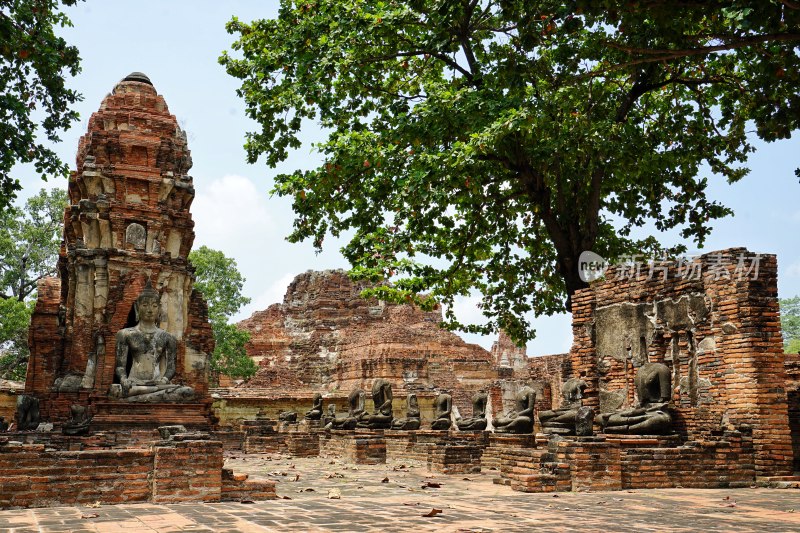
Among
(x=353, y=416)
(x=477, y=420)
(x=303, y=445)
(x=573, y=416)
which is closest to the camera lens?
(x=573, y=416)

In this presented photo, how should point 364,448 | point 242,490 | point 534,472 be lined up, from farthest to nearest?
point 364,448 < point 534,472 < point 242,490

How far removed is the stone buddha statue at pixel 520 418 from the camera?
13062mm

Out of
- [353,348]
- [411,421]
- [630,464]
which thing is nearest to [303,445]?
[411,421]

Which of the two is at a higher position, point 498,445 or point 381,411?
point 381,411

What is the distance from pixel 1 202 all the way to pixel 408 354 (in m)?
25.6

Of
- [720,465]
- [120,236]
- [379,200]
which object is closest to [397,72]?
[379,200]

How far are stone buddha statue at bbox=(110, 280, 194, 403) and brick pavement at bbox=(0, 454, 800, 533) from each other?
4.30m

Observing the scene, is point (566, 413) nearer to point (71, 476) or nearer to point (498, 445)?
point (498, 445)

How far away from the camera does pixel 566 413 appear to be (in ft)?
36.9

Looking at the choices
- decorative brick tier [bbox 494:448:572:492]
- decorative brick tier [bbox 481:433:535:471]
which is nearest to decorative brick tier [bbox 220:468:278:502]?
decorative brick tier [bbox 494:448:572:492]

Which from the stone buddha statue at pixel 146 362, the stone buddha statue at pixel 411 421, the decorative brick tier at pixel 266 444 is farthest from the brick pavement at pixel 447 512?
the decorative brick tier at pixel 266 444

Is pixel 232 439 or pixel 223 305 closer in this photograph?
pixel 232 439

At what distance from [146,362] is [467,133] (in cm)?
708

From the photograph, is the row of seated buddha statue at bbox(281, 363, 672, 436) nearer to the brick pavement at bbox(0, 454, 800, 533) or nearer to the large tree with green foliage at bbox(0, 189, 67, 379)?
the brick pavement at bbox(0, 454, 800, 533)
